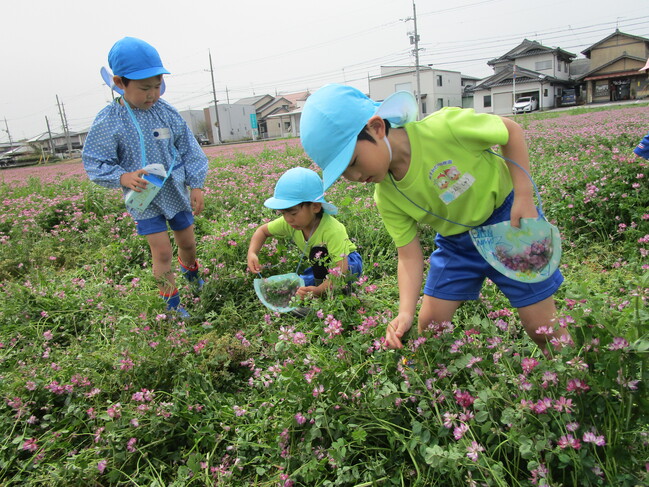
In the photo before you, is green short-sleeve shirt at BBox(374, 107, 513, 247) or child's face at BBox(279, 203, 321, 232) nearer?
green short-sleeve shirt at BBox(374, 107, 513, 247)

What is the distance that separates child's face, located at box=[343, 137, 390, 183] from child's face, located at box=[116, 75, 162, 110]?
5.65ft

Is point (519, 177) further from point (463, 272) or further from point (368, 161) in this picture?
point (368, 161)

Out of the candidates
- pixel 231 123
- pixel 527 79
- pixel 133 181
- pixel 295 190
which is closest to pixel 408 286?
pixel 295 190

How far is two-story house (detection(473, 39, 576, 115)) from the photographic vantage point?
40.3 metres

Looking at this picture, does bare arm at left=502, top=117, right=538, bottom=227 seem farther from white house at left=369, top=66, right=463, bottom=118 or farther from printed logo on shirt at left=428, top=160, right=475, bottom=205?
white house at left=369, top=66, right=463, bottom=118

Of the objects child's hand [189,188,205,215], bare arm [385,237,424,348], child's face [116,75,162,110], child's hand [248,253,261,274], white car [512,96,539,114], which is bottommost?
white car [512,96,539,114]

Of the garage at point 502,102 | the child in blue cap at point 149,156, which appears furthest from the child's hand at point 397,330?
the garage at point 502,102

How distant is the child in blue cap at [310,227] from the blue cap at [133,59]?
3.36 ft

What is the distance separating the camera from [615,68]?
39281 millimetres

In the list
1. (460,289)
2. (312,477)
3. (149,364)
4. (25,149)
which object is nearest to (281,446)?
(312,477)

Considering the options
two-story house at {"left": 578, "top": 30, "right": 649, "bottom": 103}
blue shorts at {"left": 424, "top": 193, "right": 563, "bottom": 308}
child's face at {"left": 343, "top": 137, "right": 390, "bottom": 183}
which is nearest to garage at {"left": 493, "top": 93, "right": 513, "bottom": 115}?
two-story house at {"left": 578, "top": 30, "right": 649, "bottom": 103}

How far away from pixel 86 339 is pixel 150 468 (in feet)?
4.03

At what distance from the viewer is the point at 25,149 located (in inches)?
1839

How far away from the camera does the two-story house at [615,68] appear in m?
38.0
